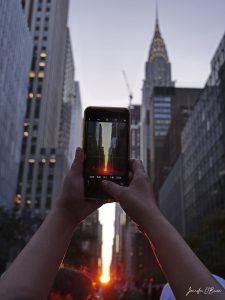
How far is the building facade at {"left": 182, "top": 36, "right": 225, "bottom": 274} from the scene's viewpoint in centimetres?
5209

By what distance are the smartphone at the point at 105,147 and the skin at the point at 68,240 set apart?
191 millimetres

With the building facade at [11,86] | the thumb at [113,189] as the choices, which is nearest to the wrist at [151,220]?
the thumb at [113,189]

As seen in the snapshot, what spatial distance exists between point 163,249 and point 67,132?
586ft

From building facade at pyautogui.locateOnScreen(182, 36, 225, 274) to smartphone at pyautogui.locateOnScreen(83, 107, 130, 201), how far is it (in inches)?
1678

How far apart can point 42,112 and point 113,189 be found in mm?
134860

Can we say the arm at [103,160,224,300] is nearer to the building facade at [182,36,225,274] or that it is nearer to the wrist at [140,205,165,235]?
the wrist at [140,205,165,235]

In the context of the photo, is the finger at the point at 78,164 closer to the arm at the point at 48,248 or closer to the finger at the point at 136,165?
the arm at the point at 48,248

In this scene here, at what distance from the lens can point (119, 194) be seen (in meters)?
2.02

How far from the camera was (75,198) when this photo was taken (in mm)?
2080

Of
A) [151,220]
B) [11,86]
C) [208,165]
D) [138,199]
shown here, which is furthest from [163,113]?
[151,220]

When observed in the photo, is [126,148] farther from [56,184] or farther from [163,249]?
[56,184]

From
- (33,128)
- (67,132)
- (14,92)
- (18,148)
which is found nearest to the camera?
(14,92)

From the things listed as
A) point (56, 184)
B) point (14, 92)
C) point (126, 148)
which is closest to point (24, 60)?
point (14, 92)

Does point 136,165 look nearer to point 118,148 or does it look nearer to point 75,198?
point 118,148
